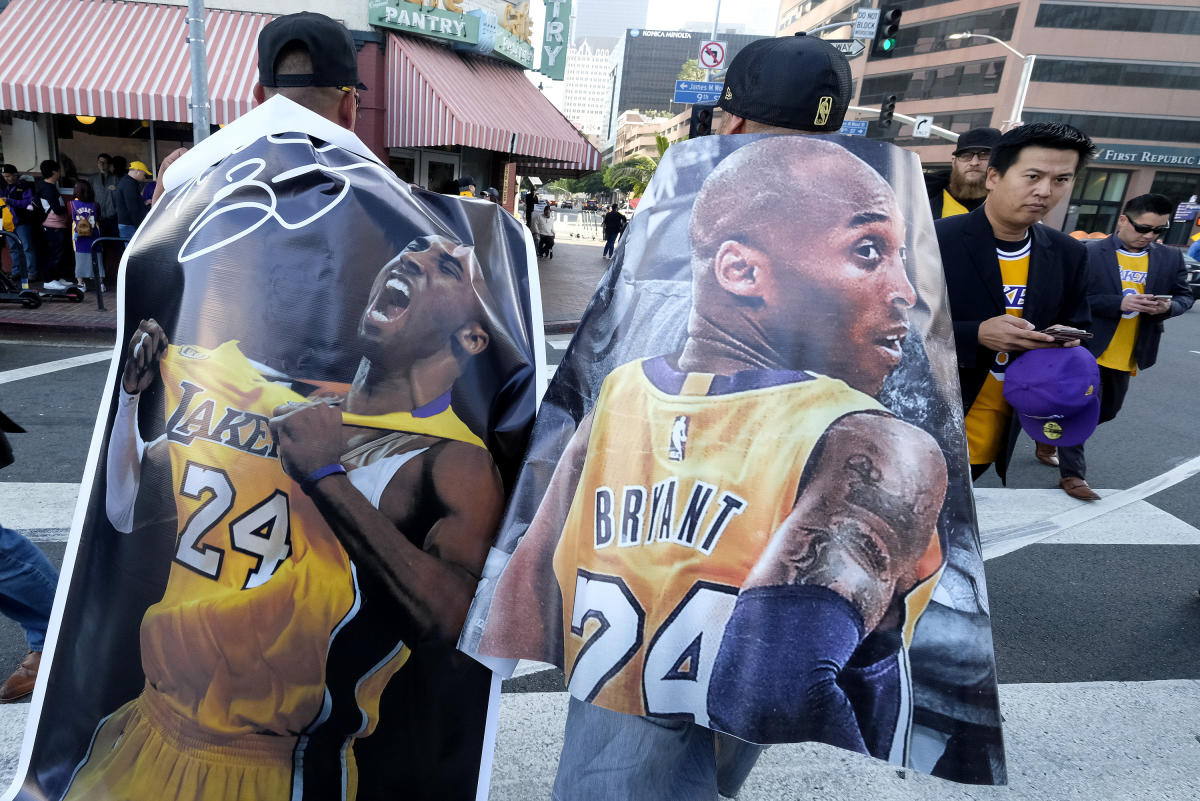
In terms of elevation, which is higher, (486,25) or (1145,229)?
(486,25)

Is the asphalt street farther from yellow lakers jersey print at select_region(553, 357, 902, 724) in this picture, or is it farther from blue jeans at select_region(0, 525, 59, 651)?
yellow lakers jersey print at select_region(553, 357, 902, 724)

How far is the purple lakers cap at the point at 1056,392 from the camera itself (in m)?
2.84

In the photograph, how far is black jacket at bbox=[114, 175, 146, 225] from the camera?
34.4 feet

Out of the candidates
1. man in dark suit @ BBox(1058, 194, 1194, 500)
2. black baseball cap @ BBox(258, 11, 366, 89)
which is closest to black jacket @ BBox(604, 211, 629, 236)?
man in dark suit @ BBox(1058, 194, 1194, 500)

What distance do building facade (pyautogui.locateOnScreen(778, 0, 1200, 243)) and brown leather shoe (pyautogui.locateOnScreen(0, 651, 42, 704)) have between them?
46.9 metres

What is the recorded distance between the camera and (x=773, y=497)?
1.32m

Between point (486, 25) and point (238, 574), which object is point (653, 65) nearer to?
point (486, 25)

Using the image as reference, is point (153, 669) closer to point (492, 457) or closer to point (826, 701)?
point (492, 457)

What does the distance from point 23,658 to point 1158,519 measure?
5.84 m

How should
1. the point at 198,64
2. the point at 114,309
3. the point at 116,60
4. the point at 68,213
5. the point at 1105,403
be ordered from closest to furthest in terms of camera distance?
the point at 1105,403 < the point at 198,64 < the point at 114,309 < the point at 116,60 < the point at 68,213

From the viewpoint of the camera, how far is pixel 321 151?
1785 millimetres

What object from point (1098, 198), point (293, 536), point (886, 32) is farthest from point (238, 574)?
point (1098, 198)

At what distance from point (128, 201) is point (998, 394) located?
437 inches

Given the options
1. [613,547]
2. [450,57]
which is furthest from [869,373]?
[450,57]
